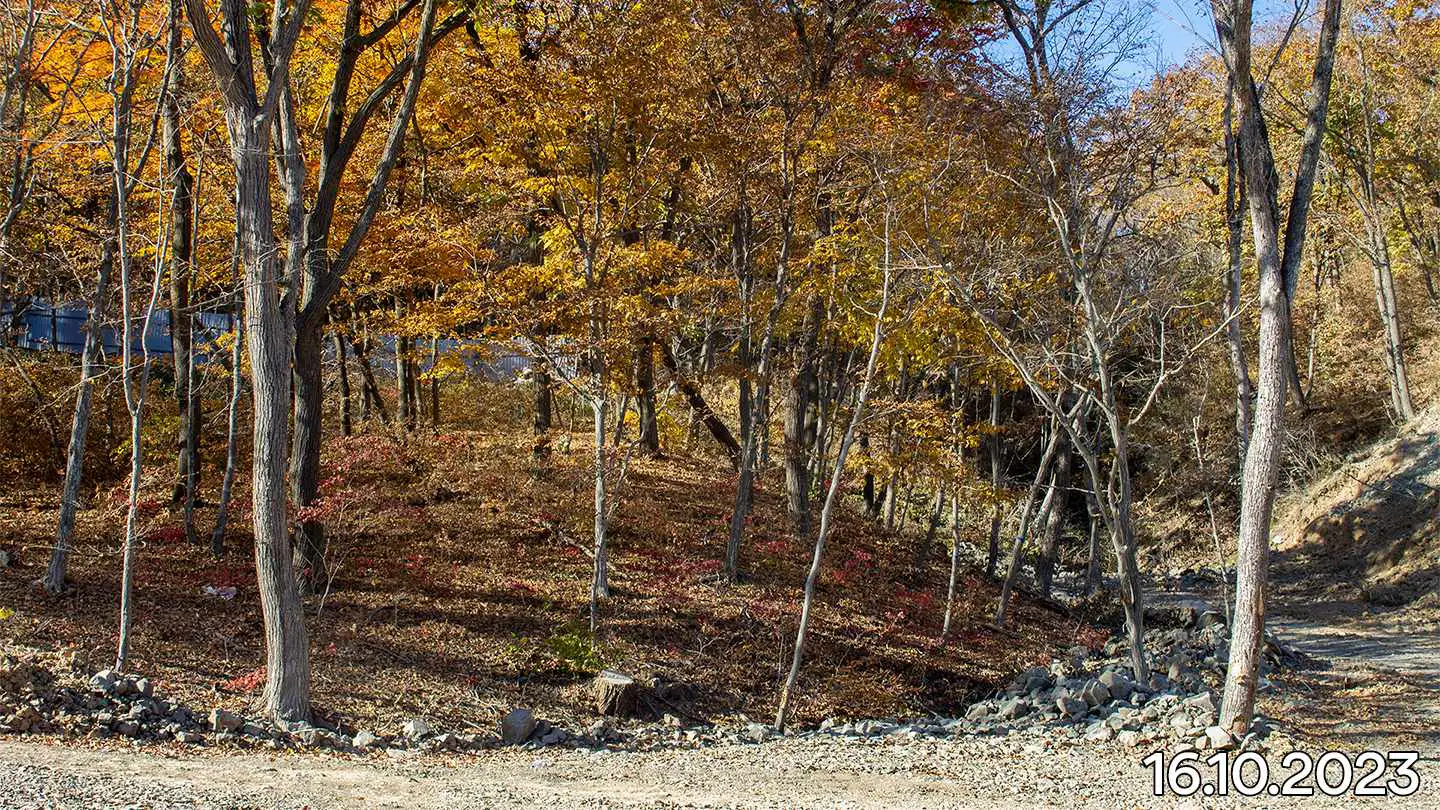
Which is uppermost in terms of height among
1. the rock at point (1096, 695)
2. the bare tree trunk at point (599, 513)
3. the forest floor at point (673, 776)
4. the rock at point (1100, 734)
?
the bare tree trunk at point (599, 513)

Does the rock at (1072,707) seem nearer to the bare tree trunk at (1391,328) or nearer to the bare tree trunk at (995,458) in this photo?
the bare tree trunk at (995,458)

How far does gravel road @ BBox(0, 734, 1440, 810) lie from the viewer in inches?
259

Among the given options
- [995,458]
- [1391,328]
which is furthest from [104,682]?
[1391,328]

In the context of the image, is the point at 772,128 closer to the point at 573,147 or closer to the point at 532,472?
the point at 573,147

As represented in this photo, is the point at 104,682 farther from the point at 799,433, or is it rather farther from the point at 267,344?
the point at 799,433

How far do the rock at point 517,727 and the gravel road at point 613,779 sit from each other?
1.27 feet

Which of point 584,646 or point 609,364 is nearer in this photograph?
point 584,646

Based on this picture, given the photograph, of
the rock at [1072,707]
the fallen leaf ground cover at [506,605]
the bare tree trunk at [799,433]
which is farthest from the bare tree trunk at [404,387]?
the rock at [1072,707]

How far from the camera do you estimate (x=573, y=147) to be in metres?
13.0

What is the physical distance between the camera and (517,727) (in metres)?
9.27

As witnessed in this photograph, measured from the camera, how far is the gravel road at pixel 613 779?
6.57m

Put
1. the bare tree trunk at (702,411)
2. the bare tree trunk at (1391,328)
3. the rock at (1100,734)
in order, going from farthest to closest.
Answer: the bare tree trunk at (1391,328) → the bare tree trunk at (702,411) → the rock at (1100,734)

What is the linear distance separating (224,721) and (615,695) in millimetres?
3806
